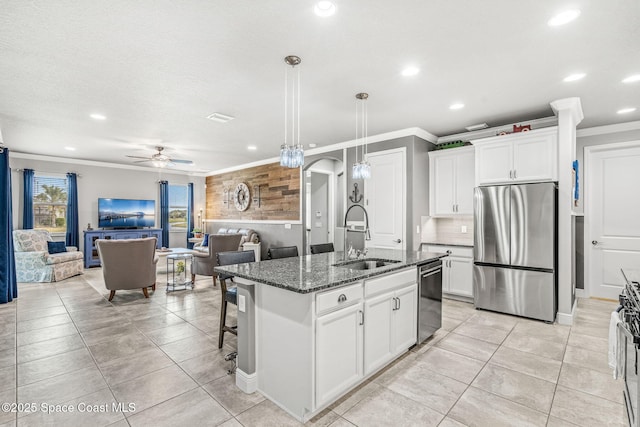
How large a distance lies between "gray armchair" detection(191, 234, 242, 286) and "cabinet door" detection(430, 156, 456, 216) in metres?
3.64

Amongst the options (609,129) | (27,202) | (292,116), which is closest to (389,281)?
(292,116)

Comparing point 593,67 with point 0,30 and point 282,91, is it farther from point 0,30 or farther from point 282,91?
point 0,30

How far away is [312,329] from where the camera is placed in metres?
1.97

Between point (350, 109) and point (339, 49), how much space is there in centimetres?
151

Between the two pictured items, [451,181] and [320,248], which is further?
[451,181]

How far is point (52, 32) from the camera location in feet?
7.73

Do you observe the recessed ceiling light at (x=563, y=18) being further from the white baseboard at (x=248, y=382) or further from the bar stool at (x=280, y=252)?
the white baseboard at (x=248, y=382)

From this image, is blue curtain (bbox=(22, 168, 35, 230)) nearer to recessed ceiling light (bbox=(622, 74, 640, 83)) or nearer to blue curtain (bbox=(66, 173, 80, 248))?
blue curtain (bbox=(66, 173, 80, 248))

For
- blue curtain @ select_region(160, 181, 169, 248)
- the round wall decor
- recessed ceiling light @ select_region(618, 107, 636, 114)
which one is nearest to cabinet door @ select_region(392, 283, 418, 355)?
recessed ceiling light @ select_region(618, 107, 636, 114)

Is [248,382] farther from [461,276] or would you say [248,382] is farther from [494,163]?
[494,163]

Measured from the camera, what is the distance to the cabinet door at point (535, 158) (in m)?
3.99

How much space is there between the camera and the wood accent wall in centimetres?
705

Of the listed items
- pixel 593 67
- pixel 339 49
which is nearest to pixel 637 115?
pixel 593 67

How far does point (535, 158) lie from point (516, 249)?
1.23m
